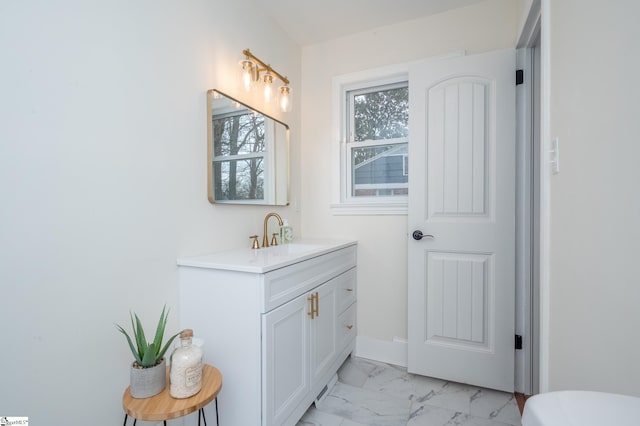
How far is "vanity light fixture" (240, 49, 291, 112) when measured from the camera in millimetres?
1762

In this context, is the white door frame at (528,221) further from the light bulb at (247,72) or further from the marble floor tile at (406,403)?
the light bulb at (247,72)

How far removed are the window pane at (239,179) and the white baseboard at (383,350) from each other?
1392 millimetres

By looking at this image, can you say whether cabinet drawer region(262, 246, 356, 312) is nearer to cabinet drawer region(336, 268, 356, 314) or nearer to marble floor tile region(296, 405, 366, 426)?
cabinet drawer region(336, 268, 356, 314)

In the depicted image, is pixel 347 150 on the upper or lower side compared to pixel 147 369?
upper

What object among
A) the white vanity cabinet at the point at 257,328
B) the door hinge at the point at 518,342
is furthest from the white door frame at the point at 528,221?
the white vanity cabinet at the point at 257,328

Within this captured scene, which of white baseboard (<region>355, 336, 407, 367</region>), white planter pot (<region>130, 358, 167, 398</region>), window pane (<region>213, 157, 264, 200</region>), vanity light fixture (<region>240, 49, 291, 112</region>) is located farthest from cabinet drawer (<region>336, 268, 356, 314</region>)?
vanity light fixture (<region>240, 49, 291, 112</region>)

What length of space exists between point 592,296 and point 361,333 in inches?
67.0

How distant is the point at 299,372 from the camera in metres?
1.47

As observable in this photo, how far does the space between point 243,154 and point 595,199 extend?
160cm

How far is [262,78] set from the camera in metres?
2.00

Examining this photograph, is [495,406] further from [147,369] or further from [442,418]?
[147,369]

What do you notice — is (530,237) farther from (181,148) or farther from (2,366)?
(2,366)

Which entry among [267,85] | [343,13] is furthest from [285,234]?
[343,13]

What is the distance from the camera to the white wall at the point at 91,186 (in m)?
0.89
